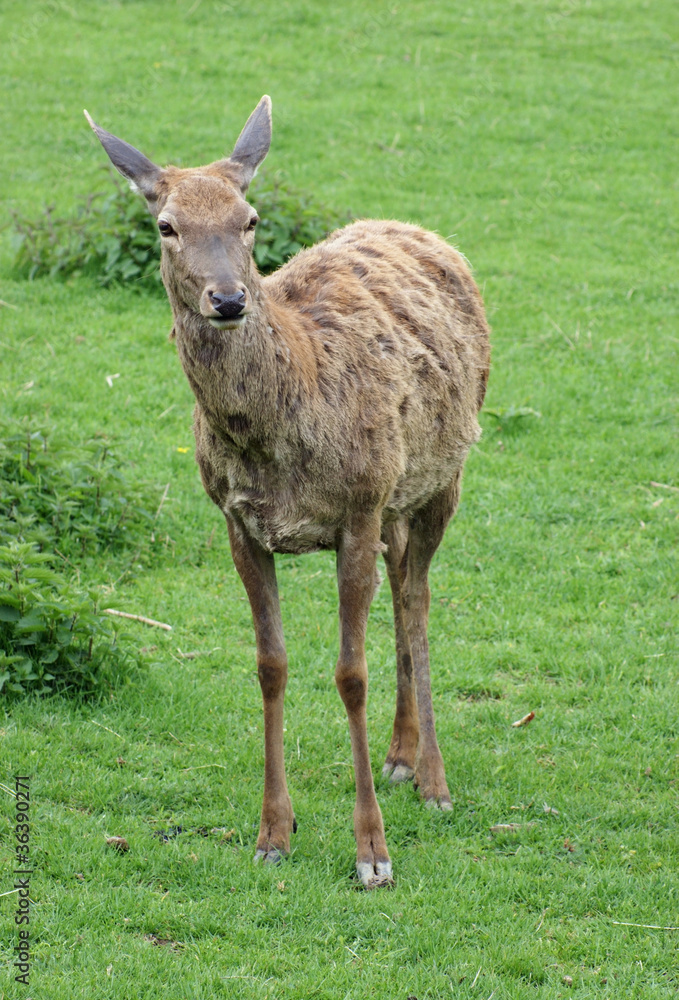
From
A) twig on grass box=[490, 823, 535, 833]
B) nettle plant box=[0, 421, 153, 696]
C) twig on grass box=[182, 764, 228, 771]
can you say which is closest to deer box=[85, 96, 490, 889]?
twig on grass box=[490, 823, 535, 833]

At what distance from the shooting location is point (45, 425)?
7578 millimetres

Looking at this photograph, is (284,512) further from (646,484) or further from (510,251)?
(510,251)

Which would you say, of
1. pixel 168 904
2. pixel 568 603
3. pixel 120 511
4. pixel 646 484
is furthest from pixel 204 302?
pixel 646 484

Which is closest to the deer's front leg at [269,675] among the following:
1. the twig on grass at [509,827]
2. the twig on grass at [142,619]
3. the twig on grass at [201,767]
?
the twig on grass at [201,767]

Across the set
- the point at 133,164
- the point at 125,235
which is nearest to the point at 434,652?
the point at 133,164

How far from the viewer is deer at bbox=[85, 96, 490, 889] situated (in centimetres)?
461

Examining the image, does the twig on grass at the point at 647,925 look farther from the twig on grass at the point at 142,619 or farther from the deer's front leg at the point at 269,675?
the twig on grass at the point at 142,619

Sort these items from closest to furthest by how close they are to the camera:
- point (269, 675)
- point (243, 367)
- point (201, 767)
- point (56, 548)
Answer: point (243, 367) < point (269, 675) < point (201, 767) < point (56, 548)

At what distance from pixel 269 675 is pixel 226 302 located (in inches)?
72.0

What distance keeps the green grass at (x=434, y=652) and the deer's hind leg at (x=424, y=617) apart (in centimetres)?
20

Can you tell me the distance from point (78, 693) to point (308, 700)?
4.14 feet

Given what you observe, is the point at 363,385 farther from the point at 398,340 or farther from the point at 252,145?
the point at 252,145

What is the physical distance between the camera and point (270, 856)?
16.5 feet

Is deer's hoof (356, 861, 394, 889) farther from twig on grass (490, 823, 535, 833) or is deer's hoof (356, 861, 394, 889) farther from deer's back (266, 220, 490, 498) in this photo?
deer's back (266, 220, 490, 498)
